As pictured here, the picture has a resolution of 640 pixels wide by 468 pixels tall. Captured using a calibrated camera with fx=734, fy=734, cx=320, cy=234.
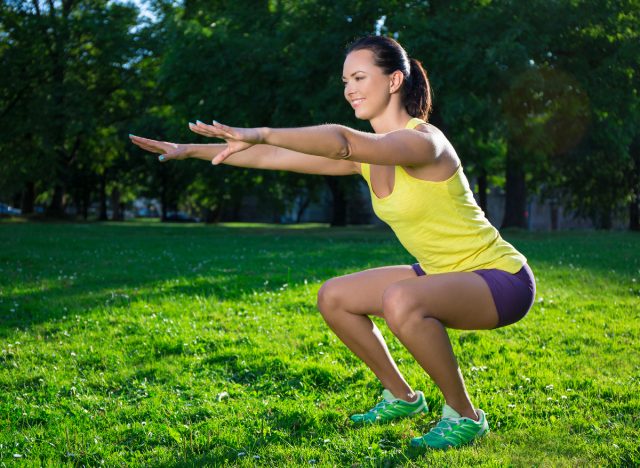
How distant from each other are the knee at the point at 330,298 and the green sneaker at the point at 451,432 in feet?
3.25

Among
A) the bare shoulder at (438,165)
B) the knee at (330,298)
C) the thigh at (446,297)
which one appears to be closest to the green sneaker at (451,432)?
the thigh at (446,297)

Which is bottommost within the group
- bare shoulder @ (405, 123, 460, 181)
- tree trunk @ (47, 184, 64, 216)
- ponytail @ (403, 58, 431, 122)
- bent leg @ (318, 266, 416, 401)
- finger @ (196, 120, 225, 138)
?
tree trunk @ (47, 184, 64, 216)

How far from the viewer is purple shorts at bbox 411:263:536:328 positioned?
435 cm

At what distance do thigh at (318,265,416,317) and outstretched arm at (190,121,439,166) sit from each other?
1105 mm

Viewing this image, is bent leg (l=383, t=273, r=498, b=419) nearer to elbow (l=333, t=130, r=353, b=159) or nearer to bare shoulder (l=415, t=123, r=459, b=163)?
bare shoulder (l=415, t=123, r=459, b=163)

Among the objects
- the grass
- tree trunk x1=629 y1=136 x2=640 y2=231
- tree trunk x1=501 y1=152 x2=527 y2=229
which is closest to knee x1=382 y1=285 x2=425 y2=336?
the grass

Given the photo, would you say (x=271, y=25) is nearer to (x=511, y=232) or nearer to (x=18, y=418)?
(x=511, y=232)

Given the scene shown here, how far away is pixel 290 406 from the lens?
5262mm

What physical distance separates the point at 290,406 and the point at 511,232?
1000 inches

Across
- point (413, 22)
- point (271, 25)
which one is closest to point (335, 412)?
point (413, 22)

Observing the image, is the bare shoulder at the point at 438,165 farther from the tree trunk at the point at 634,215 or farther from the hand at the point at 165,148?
the tree trunk at the point at 634,215

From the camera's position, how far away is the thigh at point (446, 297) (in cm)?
425

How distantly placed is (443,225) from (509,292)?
562 mm

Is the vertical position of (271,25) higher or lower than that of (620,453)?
higher
